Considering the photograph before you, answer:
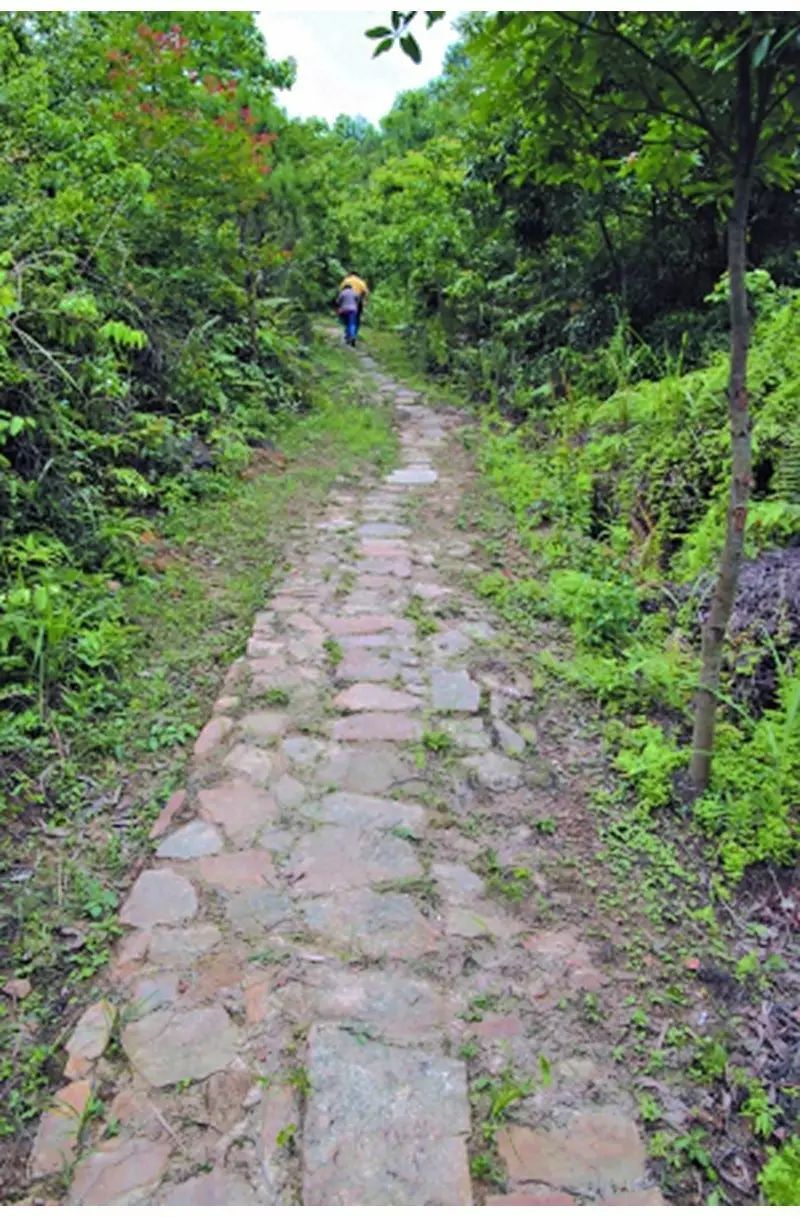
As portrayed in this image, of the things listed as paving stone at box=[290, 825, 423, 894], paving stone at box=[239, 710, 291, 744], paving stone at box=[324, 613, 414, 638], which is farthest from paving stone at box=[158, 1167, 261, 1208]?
paving stone at box=[324, 613, 414, 638]

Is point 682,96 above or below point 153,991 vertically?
above

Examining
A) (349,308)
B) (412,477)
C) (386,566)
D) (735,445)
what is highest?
(349,308)

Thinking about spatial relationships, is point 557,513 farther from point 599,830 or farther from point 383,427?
point 383,427

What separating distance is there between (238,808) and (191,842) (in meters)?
0.20

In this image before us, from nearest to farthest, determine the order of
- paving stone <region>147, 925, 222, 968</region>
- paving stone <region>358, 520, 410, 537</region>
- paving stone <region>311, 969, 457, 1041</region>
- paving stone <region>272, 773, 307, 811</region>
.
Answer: paving stone <region>311, 969, 457, 1041</region> < paving stone <region>147, 925, 222, 968</region> < paving stone <region>272, 773, 307, 811</region> < paving stone <region>358, 520, 410, 537</region>

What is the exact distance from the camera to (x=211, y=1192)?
1.50 meters

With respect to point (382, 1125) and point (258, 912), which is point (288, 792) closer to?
point (258, 912)

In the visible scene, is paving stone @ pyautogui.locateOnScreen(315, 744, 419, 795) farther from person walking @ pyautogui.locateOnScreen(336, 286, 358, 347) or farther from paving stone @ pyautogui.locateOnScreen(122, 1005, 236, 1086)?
person walking @ pyautogui.locateOnScreen(336, 286, 358, 347)

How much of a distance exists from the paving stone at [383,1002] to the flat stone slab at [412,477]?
448 centimetres

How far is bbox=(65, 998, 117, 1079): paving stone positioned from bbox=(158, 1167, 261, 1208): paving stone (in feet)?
1.14

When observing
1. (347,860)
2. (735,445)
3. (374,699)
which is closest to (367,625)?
(374,699)

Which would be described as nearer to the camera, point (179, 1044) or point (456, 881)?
point (179, 1044)

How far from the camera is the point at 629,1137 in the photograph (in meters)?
1.64

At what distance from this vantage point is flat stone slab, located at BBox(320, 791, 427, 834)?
8.21 ft
